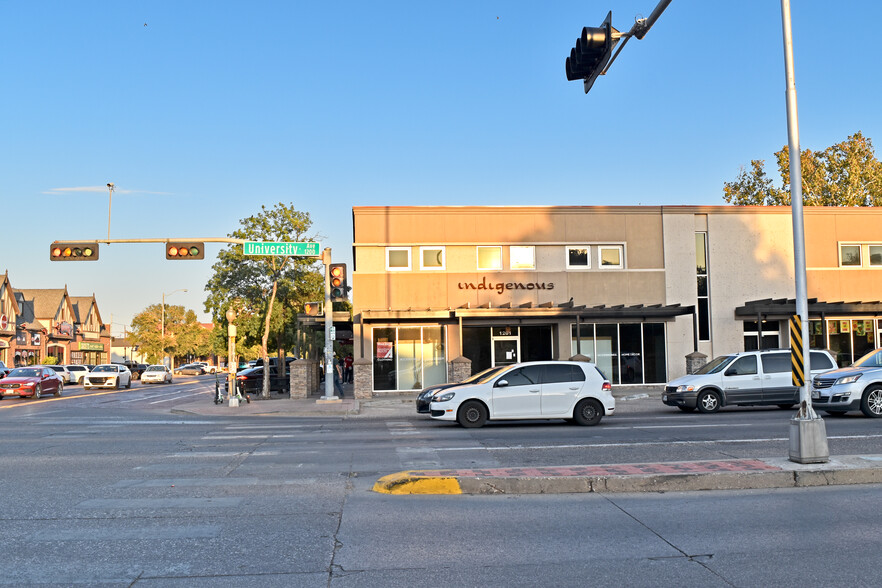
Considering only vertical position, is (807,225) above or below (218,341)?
above

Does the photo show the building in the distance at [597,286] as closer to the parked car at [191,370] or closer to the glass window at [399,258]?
the glass window at [399,258]

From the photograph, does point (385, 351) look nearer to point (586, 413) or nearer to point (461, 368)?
point (461, 368)

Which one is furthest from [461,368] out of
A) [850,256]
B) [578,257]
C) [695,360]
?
[850,256]

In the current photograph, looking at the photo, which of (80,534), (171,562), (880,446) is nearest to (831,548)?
(171,562)

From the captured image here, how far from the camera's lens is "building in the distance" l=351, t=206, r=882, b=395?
30016 millimetres

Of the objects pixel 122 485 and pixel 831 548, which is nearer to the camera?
pixel 831 548

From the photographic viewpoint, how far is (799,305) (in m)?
10.6

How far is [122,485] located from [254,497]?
85.6 inches

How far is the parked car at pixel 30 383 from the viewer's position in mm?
35594

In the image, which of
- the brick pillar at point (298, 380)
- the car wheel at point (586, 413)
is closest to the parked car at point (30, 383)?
the brick pillar at point (298, 380)

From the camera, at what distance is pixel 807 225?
31.9 meters

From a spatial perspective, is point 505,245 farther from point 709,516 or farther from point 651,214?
point 709,516

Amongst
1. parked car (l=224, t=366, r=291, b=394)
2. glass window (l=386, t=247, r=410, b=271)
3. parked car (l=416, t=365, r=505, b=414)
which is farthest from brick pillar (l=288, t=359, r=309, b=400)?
parked car (l=416, t=365, r=505, b=414)

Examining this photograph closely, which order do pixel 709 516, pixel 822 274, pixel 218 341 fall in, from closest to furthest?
1. pixel 709 516
2. pixel 822 274
3. pixel 218 341
